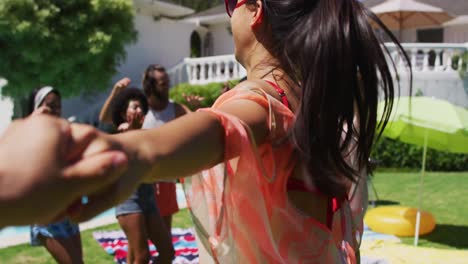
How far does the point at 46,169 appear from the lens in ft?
2.61

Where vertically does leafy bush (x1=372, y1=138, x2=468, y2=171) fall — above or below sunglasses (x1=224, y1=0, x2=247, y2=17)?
below

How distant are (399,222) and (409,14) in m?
10.6

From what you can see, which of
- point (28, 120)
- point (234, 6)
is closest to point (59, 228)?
point (234, 6)

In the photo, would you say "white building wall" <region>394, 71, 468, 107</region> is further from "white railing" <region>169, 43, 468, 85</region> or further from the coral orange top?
the coral orange top

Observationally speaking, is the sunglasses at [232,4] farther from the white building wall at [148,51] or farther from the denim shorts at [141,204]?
the white building wall at [148,51]

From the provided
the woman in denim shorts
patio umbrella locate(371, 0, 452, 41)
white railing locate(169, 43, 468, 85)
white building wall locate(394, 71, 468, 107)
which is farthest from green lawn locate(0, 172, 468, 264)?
patio umbrella locate(371, 0, 452, 41)

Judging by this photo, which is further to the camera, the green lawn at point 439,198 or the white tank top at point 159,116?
the green lawn at point 439,198

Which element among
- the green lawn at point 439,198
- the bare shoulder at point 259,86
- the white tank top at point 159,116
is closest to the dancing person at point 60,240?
the white tank top at point 159,116

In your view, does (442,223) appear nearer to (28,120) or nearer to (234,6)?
(234,6)

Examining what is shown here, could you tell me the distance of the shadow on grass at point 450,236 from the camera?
7.01 meters

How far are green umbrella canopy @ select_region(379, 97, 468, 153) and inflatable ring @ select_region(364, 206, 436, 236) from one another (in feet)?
3.80

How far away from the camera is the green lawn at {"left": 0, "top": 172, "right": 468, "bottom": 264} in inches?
250

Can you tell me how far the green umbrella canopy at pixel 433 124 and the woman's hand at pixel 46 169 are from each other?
219 inches

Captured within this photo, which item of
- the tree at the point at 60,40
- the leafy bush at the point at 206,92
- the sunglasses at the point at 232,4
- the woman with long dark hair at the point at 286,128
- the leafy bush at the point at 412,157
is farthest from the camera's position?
the leafy bush at the point at 206,92
